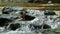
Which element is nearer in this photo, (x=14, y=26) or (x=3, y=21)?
(x=14, y=26)

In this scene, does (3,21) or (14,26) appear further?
(3,21)

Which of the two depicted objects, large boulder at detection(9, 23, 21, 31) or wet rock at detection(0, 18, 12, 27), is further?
wet rock at detection(0, 18, 12, 27)

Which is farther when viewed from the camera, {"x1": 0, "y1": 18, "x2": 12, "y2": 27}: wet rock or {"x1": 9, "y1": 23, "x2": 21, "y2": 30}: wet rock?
{"x1": 0, "y1": 18, "x2": 12, "y2": 27}: wet rock

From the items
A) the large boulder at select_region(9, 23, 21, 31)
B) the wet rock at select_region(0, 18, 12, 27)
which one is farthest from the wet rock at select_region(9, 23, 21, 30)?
the wet rock at select_region(0, 18, 12, 27)

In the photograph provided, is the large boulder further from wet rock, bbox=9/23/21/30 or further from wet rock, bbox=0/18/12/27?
wet rock, bbox=0/18/12/27

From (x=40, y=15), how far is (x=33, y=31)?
2.42 feet

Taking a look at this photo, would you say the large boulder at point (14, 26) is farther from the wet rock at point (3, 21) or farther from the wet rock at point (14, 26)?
the wet rock at point (3, 21)

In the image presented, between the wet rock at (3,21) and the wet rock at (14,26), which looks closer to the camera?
the wet rock at (14,26)

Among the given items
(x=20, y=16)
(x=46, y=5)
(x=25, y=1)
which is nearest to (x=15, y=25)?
(x=20, y=16)

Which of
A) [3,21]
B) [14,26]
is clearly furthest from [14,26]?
[3,21]

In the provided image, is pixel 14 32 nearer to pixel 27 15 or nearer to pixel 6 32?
pixel 6 32

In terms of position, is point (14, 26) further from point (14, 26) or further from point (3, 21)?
point (3, 21)

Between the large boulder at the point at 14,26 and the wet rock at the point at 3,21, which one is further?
the wet rock at the point at 3,21

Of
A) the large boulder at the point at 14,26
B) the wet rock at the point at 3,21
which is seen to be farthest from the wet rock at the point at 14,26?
the wet rock at the point at 3,21
